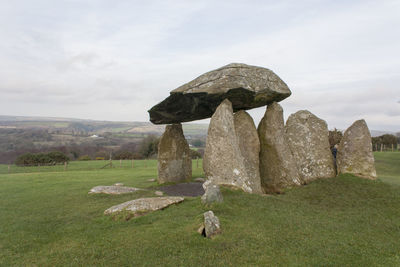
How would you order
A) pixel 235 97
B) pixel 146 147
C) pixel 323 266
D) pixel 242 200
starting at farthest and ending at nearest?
pixel 146 147 → pixel 235 97 → pixel 242 200 → pixel 323 266

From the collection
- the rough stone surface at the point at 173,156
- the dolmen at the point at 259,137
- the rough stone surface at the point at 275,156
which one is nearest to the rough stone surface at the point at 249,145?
the dolmen at the point at 259,137

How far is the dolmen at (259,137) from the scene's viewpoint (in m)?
11.4

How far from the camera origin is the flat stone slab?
532 inches

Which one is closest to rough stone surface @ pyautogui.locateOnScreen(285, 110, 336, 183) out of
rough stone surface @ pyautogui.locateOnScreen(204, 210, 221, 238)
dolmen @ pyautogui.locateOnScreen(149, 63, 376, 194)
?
dolmen @ pyautogui.locateOnScreen(149, 63, 376, 194)

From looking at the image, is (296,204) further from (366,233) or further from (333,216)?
(366,233)

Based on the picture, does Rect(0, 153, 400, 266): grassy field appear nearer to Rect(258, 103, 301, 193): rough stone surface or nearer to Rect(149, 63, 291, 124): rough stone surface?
Rect(258, 103, 301, 193): rough stone surface

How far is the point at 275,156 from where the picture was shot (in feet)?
41.8

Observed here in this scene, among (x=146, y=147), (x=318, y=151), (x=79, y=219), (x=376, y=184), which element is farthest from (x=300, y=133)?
(x=146, y=147)

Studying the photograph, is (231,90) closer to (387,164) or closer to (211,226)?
(211,226)

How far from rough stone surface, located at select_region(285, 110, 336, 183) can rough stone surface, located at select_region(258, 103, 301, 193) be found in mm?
610

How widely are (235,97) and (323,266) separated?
26.4 ft

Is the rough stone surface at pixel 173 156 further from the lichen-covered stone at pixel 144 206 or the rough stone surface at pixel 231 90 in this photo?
the lichen-covered stone at pixel 144 206

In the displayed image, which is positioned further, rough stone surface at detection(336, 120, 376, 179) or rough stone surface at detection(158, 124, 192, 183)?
rough stone surface at detection(158, 124, 192, 183)

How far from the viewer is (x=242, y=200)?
9.66m
